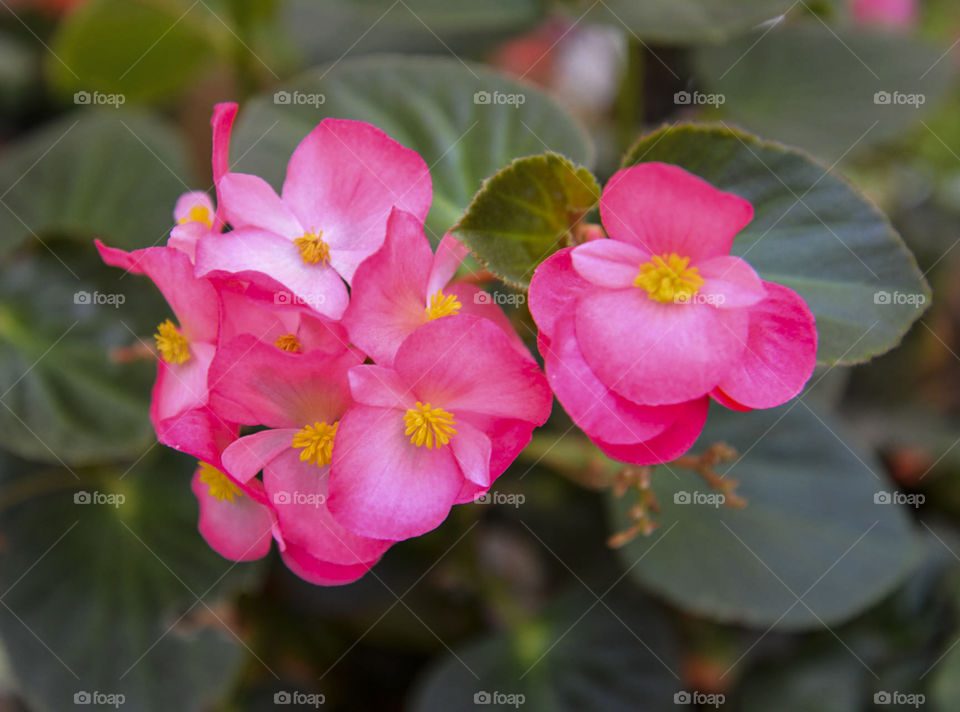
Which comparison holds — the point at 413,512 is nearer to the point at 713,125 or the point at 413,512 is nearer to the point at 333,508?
the point at 333,508

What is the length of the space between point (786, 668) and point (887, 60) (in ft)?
A: 2.53

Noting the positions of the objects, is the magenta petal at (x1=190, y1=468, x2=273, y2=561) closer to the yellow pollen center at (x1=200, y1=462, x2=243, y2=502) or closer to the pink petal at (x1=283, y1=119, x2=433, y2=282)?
the yellow pollen center at (x1=200, y1=462, x2=243, y2=502)

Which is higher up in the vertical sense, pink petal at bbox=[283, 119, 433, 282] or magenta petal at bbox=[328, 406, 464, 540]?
pink petal at bbox=[283, 119, 433, 282]

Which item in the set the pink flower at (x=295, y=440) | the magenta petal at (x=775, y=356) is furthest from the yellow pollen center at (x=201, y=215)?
the magenta petal at (x=775, y=356)

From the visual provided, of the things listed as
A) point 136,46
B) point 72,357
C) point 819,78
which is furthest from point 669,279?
point 136,46

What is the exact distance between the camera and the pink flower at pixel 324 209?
0.44 meters

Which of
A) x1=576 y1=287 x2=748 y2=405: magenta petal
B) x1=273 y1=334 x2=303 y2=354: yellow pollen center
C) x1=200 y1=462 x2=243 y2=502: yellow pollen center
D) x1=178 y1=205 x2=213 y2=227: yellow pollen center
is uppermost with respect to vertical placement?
x1=178 y1=205 x2=213 y2=227: yellow pollen center

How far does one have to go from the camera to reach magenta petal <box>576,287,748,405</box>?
41 cm

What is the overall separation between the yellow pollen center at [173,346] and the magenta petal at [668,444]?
0.86ft

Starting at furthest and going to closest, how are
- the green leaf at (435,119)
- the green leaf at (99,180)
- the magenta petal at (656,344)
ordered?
the green leaf at (99,180), the green leaf at (435,119), the magenta petal at (656,344)

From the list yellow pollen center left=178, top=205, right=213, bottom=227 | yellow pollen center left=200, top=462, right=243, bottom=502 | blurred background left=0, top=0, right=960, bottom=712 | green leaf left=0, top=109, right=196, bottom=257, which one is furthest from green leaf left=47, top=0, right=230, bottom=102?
yellow pollen center left=200, top=462, right=243, bottom=502

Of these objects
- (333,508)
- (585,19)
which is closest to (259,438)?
(333,508)

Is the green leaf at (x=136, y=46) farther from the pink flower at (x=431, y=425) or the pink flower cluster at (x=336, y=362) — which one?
the pink flower at (x=431, y=425)

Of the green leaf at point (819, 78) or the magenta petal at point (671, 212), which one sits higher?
the magenta petal at point (671, 212)
